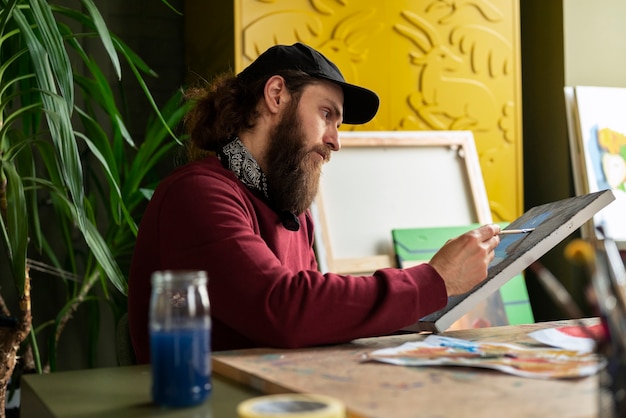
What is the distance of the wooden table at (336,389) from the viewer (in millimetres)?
988

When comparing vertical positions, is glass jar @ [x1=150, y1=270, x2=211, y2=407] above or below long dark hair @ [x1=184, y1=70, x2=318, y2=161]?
below

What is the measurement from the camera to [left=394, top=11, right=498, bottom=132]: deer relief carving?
329 centimetres

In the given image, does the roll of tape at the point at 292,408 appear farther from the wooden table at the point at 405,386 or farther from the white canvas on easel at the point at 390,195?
the white canvas on easel at the point at 390,195

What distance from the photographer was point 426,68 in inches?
130

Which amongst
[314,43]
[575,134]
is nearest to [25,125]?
[314,43]

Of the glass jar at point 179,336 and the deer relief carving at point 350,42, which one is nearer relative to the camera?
the glass jar at point 179,336

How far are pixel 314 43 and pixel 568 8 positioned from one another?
43.8 inches

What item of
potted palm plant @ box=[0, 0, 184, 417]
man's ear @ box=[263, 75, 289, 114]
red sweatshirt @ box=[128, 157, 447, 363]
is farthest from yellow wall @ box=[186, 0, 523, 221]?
red sweatshirt @ box=[128, 157, 447, 363]

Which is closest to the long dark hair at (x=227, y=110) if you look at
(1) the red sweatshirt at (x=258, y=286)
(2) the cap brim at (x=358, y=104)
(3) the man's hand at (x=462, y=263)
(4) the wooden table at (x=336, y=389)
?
(2) the cap brim at (x=358, y=104)

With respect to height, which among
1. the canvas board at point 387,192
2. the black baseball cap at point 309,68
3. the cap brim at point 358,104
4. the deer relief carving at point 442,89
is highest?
the deer relief carving at point 442,89

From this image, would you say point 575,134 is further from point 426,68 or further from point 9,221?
point 9,221

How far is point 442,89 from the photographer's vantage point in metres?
3.33

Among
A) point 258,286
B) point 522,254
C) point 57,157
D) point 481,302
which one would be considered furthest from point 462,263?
point 481,302

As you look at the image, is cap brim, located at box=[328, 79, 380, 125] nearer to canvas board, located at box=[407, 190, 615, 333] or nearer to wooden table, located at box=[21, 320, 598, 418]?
canvas board, located at box=[407, 190, 615, 333]
